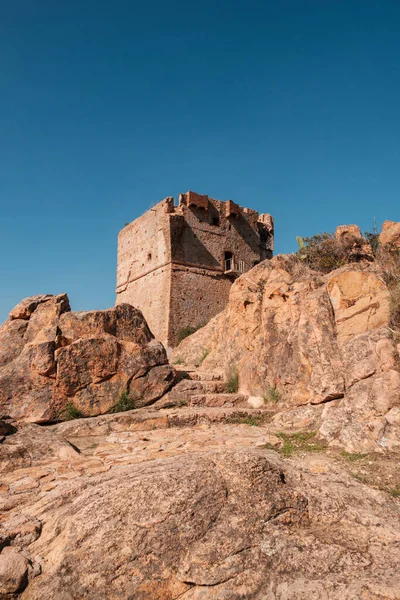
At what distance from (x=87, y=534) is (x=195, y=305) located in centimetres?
1787

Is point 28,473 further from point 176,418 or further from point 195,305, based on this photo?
point 195,305

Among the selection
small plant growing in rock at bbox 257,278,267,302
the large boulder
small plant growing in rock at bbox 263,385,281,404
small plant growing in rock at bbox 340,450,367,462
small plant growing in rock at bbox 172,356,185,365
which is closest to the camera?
the large boulder

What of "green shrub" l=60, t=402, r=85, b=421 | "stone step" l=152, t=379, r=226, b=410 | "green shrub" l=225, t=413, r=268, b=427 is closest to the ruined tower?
"stone step" l=152, t=379, r=226, b=410

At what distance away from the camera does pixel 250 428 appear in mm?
6156

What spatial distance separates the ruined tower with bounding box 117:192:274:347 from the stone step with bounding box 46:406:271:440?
1229 centimetres

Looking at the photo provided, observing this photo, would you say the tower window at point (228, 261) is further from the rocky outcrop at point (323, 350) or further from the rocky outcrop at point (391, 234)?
the rocky outcrop at point (391, 234)

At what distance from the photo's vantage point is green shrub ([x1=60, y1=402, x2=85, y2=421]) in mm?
6957

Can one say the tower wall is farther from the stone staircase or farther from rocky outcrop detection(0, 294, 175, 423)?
the stone staircase

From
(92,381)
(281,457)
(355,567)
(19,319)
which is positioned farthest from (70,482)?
(19,319)

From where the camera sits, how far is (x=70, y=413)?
6988mm

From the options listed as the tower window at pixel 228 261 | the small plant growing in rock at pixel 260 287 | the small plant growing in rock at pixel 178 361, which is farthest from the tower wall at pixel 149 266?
the small plant growing in rock at pixel 260 287

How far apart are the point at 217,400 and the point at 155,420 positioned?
1298mm

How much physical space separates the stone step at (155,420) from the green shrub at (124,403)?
305 mm

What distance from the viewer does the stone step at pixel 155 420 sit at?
6484 millimetres
